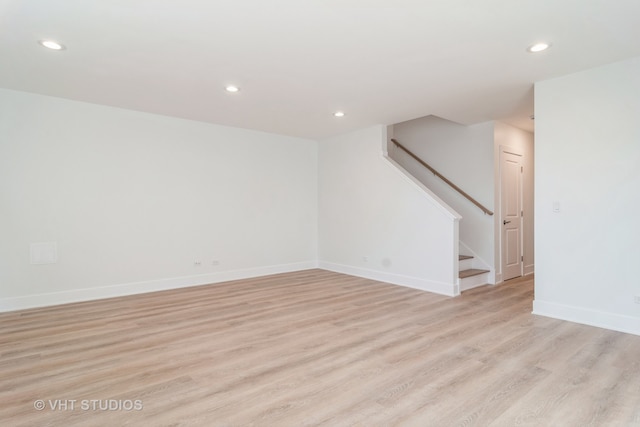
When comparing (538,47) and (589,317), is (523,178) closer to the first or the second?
(589,317)

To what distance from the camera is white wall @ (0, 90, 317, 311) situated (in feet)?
13.1

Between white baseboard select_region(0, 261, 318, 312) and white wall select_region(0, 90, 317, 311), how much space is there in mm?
14

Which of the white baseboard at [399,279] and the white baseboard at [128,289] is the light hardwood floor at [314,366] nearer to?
Answer: the white baseboard at [128,289]

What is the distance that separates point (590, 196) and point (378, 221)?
290 cm

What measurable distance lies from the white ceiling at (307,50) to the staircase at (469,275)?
7.99 feet

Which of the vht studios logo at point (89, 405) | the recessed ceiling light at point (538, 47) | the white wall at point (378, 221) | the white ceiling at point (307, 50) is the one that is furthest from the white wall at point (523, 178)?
the vht studios logo at point (89, 405)

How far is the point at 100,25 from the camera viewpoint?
8.23 feet

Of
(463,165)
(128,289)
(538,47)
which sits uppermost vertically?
(538,47)

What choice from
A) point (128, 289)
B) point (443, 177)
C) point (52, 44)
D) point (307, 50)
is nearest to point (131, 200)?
point (128, 289)

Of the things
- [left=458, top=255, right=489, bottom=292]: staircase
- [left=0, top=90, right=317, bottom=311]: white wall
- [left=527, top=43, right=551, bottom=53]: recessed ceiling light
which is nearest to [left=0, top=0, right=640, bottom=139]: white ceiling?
[left=527, top=43, right=551, bottom=53]: recessed ceiling light

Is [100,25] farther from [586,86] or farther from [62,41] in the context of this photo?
[586,86]

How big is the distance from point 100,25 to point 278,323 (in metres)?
3.01

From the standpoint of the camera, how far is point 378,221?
564 cm

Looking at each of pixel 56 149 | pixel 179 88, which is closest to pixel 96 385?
pixel 179 88
